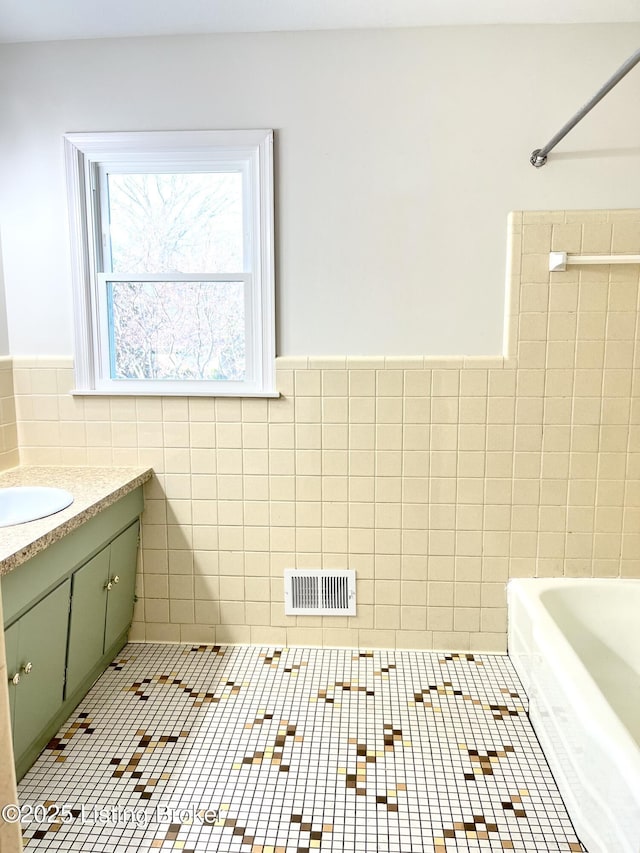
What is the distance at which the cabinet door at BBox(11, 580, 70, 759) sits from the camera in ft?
6.34

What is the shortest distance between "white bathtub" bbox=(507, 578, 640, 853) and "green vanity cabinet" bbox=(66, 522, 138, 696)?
5.23 ft

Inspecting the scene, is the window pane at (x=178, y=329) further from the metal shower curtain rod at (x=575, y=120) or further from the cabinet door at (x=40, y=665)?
the metal shower curtain rod at (x=575, y=120)

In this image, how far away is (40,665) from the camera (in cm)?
205

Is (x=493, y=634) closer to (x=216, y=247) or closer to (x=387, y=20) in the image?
(x=216, y=247)

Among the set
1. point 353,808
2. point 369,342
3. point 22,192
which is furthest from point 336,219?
point 353,808

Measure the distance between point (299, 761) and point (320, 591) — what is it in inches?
32.0

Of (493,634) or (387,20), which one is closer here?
(387,20)

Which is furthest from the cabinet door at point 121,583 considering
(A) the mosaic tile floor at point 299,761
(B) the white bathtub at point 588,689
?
(B) the white bathtub at point 588,689

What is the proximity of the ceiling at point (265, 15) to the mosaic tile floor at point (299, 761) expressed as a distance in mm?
2517

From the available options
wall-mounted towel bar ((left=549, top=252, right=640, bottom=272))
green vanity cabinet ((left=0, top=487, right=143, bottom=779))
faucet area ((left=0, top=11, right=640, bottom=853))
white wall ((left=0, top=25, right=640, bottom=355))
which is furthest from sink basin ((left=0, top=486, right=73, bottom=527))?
wall-mounted towel bar ((left=549, top=252, right=640, bottom=272))

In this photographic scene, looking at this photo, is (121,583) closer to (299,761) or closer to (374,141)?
(299,761)

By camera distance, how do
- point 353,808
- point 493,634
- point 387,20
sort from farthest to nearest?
point 493,634
point 387,20
point 353,808

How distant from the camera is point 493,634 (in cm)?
278

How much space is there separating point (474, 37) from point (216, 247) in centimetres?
129
